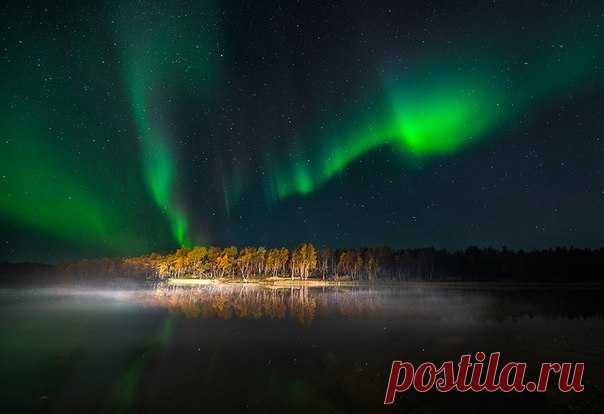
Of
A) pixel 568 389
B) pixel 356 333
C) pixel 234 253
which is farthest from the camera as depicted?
pixel 234 253

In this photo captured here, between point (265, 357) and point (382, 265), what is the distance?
130028 millimetres

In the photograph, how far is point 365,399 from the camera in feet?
46.2

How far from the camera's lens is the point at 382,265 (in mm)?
146125

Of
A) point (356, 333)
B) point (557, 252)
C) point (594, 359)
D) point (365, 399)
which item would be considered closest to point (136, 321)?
point (356, 333)

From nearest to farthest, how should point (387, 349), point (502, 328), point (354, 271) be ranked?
point (387, 349), point (502, 328), point (354, 271)

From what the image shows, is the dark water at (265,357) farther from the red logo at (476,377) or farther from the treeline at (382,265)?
the treeline at (382,265)

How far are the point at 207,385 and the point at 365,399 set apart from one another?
20.7 ft

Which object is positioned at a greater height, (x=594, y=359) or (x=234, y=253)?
(x=234, y=253)

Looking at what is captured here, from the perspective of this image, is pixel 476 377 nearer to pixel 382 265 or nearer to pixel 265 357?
pixel 265 357

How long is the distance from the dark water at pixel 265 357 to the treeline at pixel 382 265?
99.7 m

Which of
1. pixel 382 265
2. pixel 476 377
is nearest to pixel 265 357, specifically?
pixel 476 377

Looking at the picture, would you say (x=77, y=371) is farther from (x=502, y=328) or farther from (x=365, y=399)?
(x=502, y=328)

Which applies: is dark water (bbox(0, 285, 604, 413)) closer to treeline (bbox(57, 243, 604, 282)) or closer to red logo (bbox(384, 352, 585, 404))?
red logo (bbox(384, 352, 585, 404))

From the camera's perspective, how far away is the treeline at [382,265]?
12547cm
